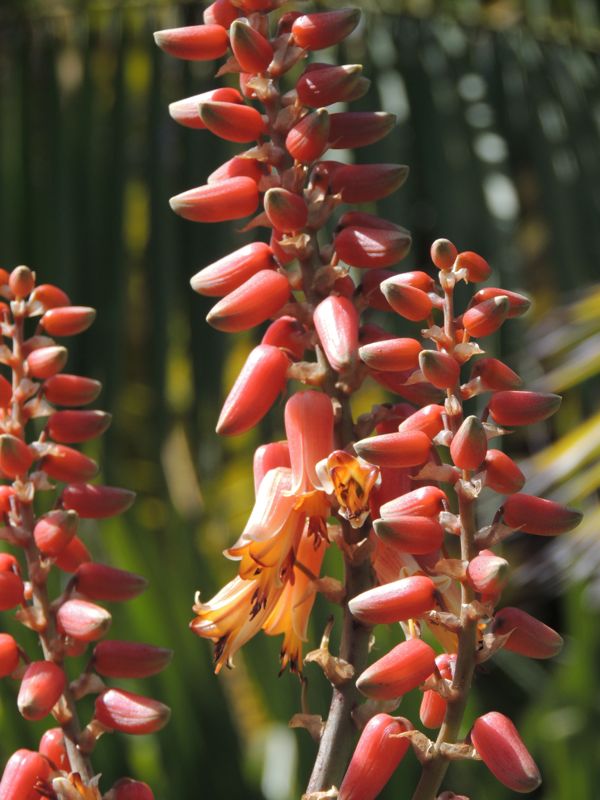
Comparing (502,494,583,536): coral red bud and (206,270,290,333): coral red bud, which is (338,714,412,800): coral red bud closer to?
(502,494,583,536): coral red bud

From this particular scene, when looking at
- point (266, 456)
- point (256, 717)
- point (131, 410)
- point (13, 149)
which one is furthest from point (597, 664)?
point (266, 456)

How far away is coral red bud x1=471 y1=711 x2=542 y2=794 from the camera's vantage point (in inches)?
21.4

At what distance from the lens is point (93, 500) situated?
0.70 metres

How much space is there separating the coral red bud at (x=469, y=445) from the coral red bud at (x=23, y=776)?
0.26 m

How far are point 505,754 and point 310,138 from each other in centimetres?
33

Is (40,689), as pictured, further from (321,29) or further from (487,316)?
(321,29)

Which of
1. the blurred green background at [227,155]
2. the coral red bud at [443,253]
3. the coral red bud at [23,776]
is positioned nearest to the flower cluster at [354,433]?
the coral red bud at [443,253]

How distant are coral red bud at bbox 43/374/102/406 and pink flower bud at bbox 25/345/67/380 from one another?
22 mm

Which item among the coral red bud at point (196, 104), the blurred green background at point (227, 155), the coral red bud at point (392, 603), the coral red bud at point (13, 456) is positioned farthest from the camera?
the blurred green background at point (227, 155)

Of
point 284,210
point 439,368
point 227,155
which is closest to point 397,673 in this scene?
point 439,368

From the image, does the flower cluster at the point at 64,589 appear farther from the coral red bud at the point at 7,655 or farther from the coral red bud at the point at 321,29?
the coral red bud at the point at 321,29

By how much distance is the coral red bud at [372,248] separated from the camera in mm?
680

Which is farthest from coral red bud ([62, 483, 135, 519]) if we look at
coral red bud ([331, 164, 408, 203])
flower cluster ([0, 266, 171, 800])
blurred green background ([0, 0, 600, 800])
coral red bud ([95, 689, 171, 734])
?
blurred green background ([0, 0, 600, 800])

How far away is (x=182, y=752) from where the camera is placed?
1838 mm
